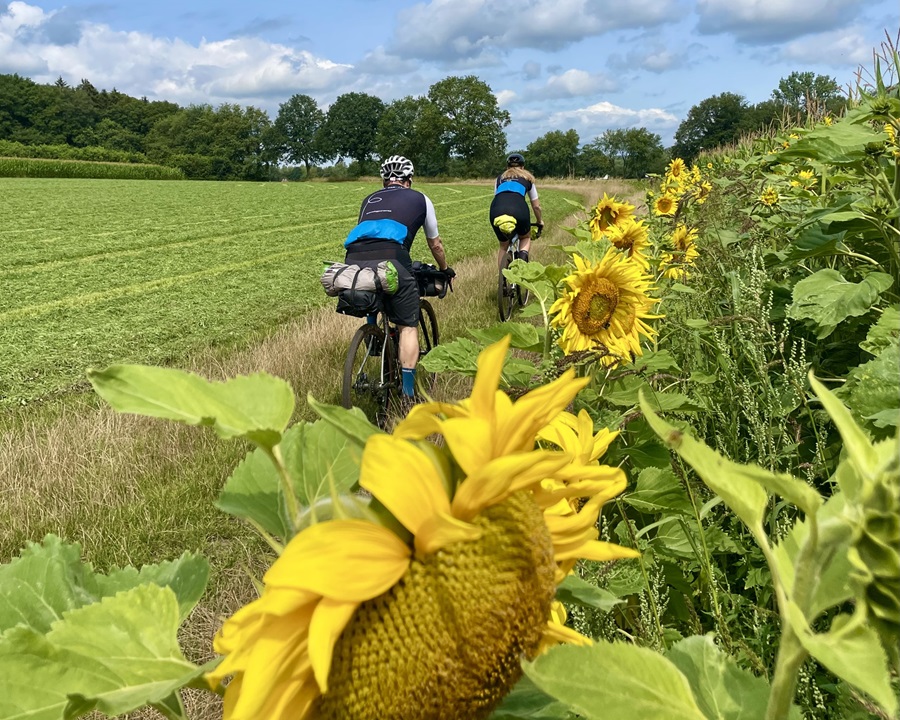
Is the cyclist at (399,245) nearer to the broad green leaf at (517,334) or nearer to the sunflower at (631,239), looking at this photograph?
the sunflower at (631,239)

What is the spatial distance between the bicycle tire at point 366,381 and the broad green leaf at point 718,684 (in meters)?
4.50

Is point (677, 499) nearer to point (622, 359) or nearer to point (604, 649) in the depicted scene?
point (622, 359)

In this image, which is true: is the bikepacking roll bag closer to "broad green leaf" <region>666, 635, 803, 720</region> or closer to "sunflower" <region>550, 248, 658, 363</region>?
"sunflower" <region>550, 248, 658, 363</region>

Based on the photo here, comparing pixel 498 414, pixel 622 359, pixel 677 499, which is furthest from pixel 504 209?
pixel 498 414

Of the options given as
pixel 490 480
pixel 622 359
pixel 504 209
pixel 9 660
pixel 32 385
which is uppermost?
pixel 504 209

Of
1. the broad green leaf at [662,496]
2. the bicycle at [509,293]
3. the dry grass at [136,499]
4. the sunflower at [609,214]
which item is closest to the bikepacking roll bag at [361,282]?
the dry grass at [136,499]

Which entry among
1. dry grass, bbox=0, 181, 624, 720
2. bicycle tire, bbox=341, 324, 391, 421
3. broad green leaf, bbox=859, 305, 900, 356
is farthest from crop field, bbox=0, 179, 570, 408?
broad green leaf, bbox=859, 305, 900, 356

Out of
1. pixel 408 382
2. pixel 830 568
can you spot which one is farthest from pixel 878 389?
pixel 408 382

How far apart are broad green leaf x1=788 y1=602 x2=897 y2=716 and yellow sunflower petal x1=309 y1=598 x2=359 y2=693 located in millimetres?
310

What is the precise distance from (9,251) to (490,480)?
20837 mm

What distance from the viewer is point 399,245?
5.50m

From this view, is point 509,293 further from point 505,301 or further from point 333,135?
point 333,135

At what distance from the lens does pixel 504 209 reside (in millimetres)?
9000

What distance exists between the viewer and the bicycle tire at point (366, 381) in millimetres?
5227
